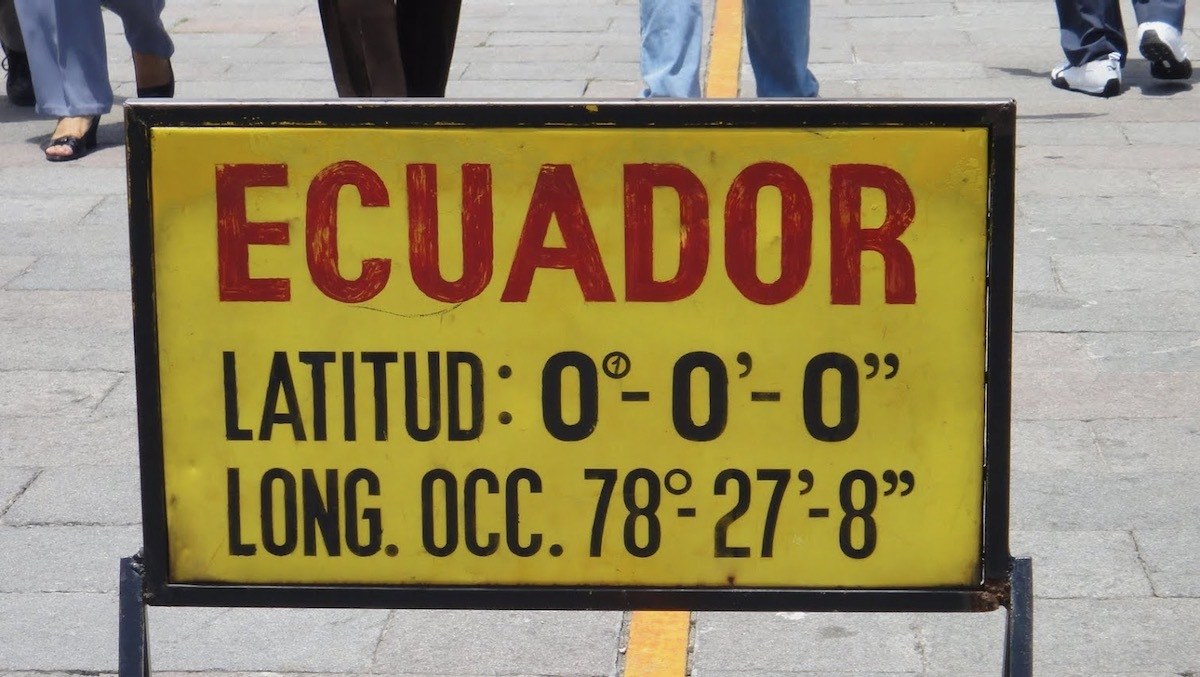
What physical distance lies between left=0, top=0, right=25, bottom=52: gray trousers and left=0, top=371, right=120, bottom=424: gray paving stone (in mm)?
3887

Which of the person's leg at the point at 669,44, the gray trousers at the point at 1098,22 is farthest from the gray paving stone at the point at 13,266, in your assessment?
the gray trousers at the point at 1098,22

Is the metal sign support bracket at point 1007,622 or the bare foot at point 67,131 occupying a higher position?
the metal sign support bracket at point 1007,622

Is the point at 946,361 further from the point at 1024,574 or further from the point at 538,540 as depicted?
the point at 538,540

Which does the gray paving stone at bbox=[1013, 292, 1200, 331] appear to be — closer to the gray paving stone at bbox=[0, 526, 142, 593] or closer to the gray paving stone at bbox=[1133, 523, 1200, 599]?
the gray paving stone at bbox=[1133, 523, 1200, 599]

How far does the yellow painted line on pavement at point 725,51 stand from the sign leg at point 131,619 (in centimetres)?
592

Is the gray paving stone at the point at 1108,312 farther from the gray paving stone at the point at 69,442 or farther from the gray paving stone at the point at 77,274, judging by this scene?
the gray paving stone at the point at 77,274

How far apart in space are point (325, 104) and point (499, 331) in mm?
391

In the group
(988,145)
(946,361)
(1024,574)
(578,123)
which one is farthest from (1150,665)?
(578,123)

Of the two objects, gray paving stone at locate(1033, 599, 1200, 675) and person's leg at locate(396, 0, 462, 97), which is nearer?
gray paving stone at locate(1033, 599, 1200, 675)

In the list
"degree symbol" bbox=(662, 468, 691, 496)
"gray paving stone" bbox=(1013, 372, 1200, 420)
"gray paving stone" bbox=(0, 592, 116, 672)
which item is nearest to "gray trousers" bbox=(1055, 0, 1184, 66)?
"gray paving stone" bbox=(1013, 372, 1200, 420)

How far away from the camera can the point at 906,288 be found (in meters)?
2.57

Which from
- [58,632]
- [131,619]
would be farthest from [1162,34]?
[131,619]

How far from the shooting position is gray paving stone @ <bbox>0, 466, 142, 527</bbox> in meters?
4.09

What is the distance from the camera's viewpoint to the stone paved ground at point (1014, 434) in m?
3.43
